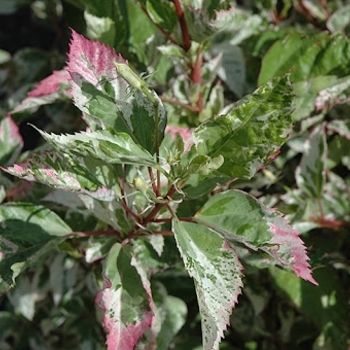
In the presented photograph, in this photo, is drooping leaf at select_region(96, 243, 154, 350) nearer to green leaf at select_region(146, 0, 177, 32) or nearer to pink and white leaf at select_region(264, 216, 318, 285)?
pink and white leaf at select_region(264, 216, 318, 285)

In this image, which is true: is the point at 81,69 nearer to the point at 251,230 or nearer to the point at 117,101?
the point at 117,101

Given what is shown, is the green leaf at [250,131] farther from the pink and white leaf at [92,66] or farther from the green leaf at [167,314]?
the green leaf at [167,314]

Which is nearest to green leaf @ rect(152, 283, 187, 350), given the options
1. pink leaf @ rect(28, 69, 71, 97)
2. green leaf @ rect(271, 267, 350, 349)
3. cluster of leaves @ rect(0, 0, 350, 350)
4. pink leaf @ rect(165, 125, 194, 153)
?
cluster of leaves @ rect(0, 0, 350, 350)

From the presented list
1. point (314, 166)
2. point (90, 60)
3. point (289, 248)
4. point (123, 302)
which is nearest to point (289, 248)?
point (289, 248)

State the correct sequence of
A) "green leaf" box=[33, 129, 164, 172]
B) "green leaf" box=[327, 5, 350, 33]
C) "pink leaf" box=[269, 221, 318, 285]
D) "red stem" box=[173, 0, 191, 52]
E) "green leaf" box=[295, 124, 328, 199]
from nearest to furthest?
"green leaf" box=[33, 129, 164, 172]
"pink leaf" box=[269, 221, 318, 285]
"red stem" box=[173, 0, 191, 52]
"green leaf" box=[295, 124, 328, 199]
"green leaf" box=[327, 5, 350, 33]

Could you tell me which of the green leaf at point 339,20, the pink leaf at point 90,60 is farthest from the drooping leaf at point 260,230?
the green leaf at point 339,20

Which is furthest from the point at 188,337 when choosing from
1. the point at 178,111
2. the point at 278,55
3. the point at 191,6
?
the point at 191,6

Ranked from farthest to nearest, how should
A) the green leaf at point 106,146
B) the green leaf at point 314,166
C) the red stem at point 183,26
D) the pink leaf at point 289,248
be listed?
1. the green leaf at point 314,166
2. the red stem at point 183,26
3. the pink leaf at point 289,248
4. the green leaf at point 106,146
